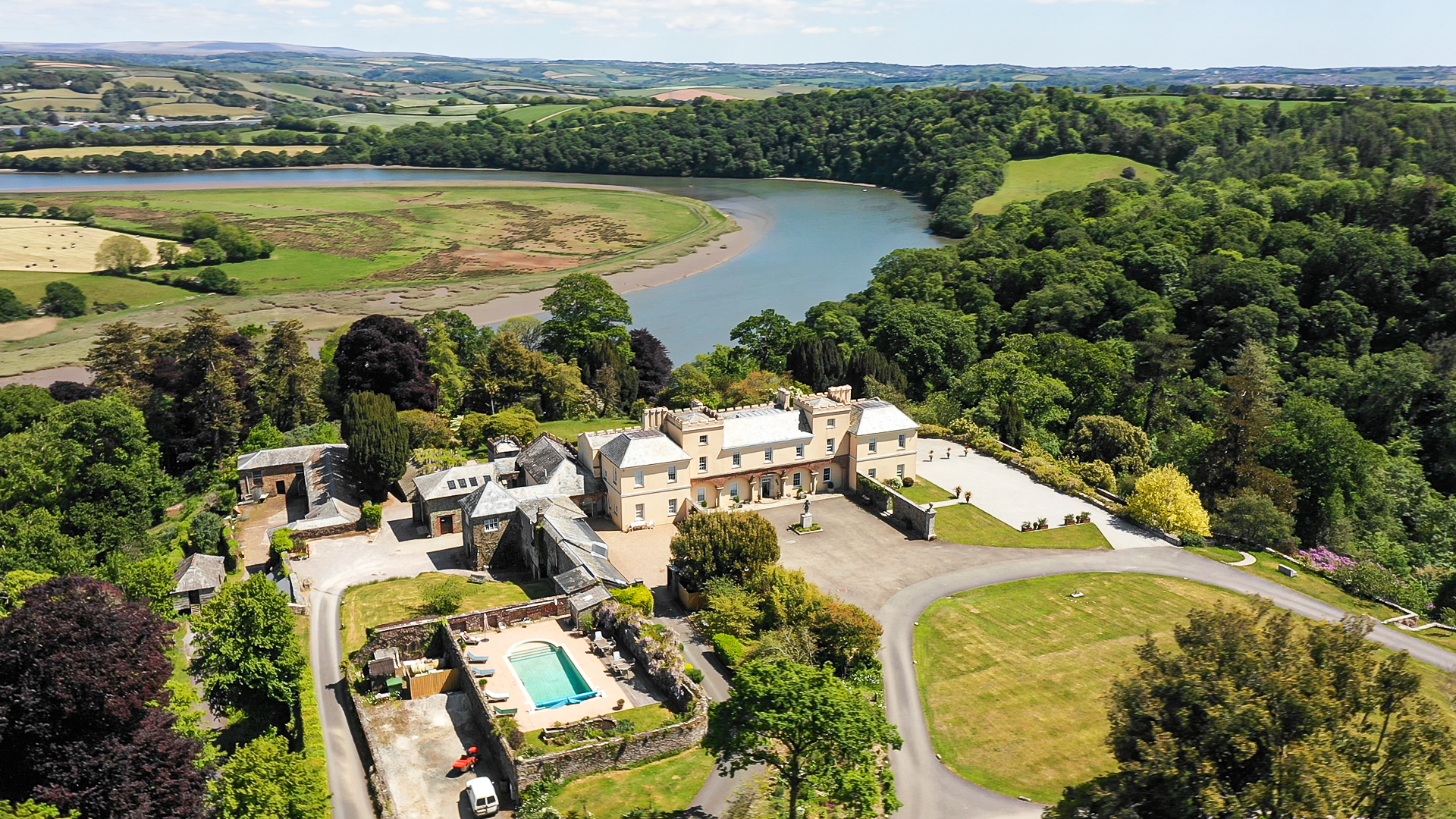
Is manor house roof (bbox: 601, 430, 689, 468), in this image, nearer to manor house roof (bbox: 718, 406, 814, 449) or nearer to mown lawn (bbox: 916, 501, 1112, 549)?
manor house roof (bbox: 718, 406, 814, 449)

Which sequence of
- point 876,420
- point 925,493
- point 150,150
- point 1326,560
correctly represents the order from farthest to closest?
point 150,150 < point 876,420 < point 925,493 < point 1326,560

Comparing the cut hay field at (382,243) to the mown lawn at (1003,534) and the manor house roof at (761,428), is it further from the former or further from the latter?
the mown lawn at (1003,534)

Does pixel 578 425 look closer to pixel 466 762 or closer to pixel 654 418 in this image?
pixel 654 418

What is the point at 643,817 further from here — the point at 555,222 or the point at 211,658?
the point at 555,222

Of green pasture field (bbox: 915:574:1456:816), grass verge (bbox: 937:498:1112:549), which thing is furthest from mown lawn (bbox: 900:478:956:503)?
green pasture field (bbox: 915:574:1456:816)

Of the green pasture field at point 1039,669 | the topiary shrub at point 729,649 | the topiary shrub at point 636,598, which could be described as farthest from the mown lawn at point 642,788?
the topiary shrub at point 636,598

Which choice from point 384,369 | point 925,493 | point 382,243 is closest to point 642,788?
point 925,493
